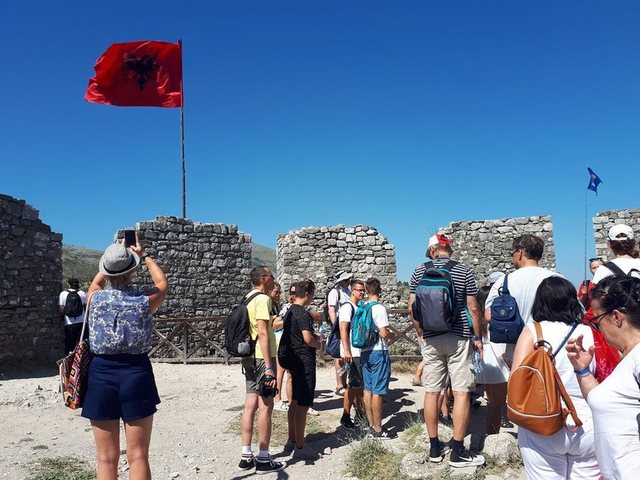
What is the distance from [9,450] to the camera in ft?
16.9

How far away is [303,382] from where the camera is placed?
4.81 m

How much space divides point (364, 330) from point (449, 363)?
44.5 inches

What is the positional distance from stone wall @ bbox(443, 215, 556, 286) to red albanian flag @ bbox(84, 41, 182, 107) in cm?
756

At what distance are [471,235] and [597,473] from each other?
9.80m

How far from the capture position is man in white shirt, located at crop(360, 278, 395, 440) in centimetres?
521

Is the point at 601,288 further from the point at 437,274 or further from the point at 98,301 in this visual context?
the point at 98,301

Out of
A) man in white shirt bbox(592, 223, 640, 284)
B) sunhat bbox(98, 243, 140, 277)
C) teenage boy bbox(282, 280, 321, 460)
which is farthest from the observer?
teenage boy bbox(282, 280, 321, 460)

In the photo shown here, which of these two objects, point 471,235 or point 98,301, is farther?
point 471,235

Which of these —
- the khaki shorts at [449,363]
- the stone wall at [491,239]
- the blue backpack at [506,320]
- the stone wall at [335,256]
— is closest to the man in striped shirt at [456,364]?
the khaki shorts at [449,363]

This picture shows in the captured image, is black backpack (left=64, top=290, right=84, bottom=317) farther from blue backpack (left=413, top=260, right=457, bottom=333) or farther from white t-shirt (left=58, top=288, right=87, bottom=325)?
blue backpack (left=413, top=260, right=457, bottom=333)

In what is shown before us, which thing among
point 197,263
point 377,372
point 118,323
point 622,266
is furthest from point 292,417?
point 197,263

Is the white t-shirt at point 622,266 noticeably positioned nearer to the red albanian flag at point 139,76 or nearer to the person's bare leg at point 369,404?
the person's bare leg at point 369,404

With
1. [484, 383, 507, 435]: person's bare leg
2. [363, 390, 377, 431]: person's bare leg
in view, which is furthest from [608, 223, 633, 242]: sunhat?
[363, 390, 377, 431]: person's bare leg

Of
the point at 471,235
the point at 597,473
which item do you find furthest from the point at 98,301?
the point at 471,235
